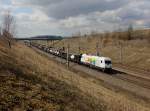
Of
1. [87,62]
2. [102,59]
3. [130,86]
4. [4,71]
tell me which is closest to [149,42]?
[87,62]

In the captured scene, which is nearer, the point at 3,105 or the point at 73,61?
the point at 3,105

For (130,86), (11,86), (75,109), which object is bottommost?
(130,86)

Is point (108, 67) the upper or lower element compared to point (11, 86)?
lower

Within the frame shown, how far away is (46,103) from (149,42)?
355 ft

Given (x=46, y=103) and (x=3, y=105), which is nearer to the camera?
(x=3, y=105)

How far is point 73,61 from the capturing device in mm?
90562

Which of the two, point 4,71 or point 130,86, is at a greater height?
point 4,71

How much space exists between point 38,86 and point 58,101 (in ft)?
5.75

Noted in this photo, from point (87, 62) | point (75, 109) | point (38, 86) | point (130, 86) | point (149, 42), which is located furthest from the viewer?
point (149, 42)

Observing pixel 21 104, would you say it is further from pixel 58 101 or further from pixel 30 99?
pixel 58 101

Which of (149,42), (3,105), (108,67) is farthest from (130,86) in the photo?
(149,42)

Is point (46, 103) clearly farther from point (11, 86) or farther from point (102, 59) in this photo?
point (102, 59)

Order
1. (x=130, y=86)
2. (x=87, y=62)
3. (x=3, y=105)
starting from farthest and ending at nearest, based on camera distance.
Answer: (x=87, y=62)
(x=130, y=86)
(x=3, y=105)

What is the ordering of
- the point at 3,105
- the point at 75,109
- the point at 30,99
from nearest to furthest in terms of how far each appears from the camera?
the point at 3,105 → the point at 30,99 → the point at 75,109
